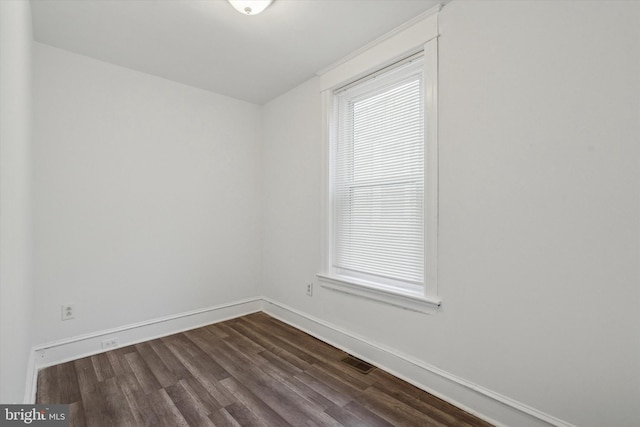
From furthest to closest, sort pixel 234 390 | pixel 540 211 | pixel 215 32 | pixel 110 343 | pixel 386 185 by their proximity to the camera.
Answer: pixel 110 343 < pixel 386 185 < pixel 215 32 < pixel 234 390 < pixel 540 211

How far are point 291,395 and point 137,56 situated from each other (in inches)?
119

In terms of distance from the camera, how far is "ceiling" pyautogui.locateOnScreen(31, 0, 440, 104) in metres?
1.99

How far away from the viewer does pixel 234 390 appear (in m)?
2.06

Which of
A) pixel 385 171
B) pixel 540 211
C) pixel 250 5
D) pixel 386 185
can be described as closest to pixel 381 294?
pixel 386 185

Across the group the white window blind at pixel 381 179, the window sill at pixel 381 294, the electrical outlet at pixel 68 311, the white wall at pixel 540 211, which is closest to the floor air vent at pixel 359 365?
the white wall at pixel 540 211

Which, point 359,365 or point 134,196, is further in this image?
point 134,196

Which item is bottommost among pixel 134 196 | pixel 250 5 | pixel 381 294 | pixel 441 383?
pixel 441 383

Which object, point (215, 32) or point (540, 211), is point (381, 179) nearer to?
point (540, 211)

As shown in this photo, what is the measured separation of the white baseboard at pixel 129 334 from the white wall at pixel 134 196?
0.07 metres

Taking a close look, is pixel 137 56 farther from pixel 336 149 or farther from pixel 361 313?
pixel 361 313

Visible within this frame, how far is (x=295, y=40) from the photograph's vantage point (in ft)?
7.80

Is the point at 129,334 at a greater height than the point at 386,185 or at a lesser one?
lesser

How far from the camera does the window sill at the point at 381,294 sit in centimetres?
204

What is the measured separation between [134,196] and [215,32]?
167 cm
